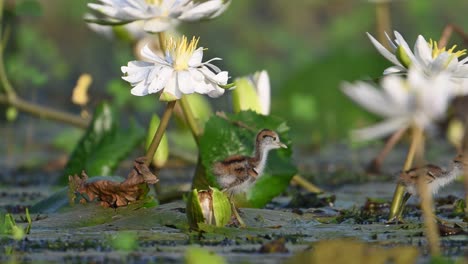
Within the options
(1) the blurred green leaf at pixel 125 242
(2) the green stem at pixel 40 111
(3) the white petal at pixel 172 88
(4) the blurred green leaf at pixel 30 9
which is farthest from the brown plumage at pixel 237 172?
(2) the green stem at pixel 40 111

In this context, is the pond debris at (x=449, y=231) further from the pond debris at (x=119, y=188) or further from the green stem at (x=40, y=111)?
the green stem at (x=40, y=111)

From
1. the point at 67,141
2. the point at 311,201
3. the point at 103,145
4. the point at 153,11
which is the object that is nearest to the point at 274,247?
the point at 153,11

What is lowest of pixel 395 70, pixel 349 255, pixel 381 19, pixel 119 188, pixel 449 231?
pixel 349 255

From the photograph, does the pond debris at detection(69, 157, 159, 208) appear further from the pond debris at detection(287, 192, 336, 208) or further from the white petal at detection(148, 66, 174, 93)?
the pond debris at detection(287, 192, 336, 208)

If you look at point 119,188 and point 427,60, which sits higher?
point 427,60

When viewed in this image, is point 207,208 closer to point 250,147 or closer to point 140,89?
point 140,89

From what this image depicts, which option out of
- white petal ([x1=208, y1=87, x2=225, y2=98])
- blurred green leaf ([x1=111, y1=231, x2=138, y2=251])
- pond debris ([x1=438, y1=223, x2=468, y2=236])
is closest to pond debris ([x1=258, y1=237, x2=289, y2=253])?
blurred green leaf ([x1=111, y1=231, x2=138, y2=251])
